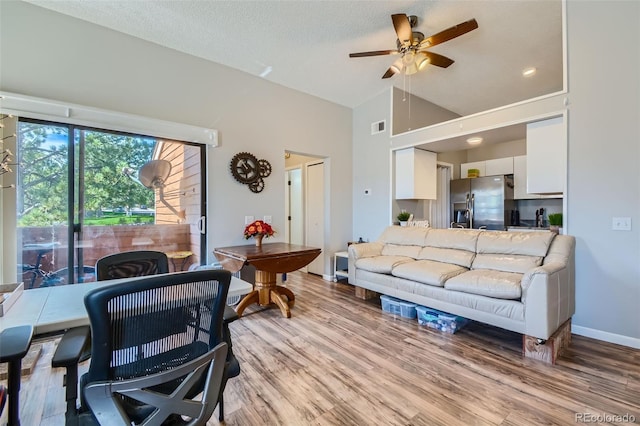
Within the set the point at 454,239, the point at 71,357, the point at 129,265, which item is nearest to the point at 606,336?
the point at 454,239

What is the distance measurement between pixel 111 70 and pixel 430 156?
4.23m

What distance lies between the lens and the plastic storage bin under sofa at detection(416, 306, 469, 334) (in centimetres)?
275

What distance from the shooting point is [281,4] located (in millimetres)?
2580

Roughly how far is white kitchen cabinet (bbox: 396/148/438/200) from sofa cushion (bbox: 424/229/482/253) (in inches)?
29.7

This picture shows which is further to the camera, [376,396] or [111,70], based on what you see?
[111,70]

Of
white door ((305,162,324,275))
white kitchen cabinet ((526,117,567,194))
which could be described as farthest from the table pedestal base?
white kitchen cabinet ((526,117,567,194))

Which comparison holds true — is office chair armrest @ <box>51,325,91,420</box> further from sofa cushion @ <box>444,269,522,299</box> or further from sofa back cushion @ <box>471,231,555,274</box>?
sofa back cushion @ <box>471,231,555,274</box>

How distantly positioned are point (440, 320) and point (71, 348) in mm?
2849

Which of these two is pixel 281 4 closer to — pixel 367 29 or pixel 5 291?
pixel 367 29

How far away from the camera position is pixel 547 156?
2.91 metres

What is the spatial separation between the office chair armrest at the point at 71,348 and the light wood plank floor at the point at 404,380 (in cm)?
91

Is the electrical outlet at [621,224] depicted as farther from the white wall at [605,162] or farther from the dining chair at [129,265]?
the dining chair at [129,265]

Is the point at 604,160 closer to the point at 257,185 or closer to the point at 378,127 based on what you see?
the point at 378,127

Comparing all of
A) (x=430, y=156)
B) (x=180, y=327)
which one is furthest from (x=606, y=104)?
(x=180, y=327)
